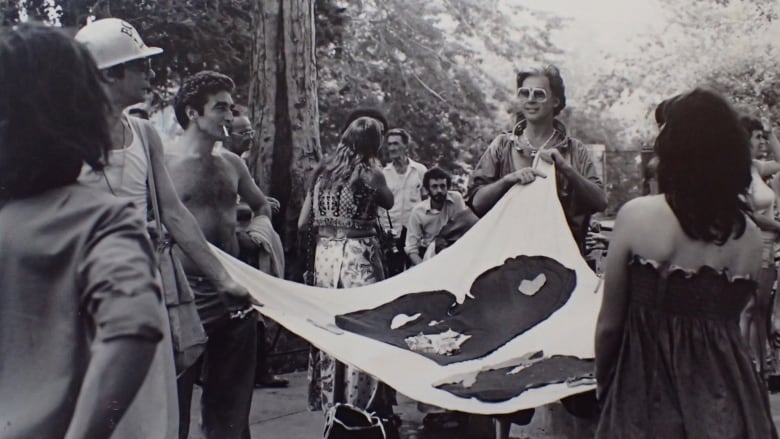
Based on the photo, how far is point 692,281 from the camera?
3.30 m

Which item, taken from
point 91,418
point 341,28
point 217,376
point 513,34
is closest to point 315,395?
point 217,376

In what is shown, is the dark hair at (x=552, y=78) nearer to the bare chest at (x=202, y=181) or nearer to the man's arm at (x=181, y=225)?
the bare chest at (x=202, y=181)

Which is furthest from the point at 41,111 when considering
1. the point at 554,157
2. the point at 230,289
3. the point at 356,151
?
the point at 356,151

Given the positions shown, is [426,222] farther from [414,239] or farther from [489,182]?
[489,182]

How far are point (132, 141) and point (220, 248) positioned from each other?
1601 mm

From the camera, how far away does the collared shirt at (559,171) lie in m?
6.08

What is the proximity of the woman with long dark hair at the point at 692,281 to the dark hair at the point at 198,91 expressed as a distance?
8.50ft

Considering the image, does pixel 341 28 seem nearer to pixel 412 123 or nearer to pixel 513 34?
pixel 412 123

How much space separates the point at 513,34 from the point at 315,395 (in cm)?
1814

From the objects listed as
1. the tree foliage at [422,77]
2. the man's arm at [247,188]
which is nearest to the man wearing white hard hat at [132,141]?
the man's arm at [247,188]

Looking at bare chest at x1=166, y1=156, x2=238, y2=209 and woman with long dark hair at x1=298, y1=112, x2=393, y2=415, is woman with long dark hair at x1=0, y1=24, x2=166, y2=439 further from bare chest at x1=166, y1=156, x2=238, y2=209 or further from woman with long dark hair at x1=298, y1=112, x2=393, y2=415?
woman with long dark hair at x1=298, y1=112, x2=393, y2=415

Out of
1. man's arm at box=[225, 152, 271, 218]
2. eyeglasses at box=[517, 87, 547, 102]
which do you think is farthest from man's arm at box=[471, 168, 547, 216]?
man's arm at box=[225, 152, 271, 218]

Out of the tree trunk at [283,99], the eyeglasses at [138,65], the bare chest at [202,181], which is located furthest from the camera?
the tree trunk at [283,99]

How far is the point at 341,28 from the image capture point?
17.4 meters
